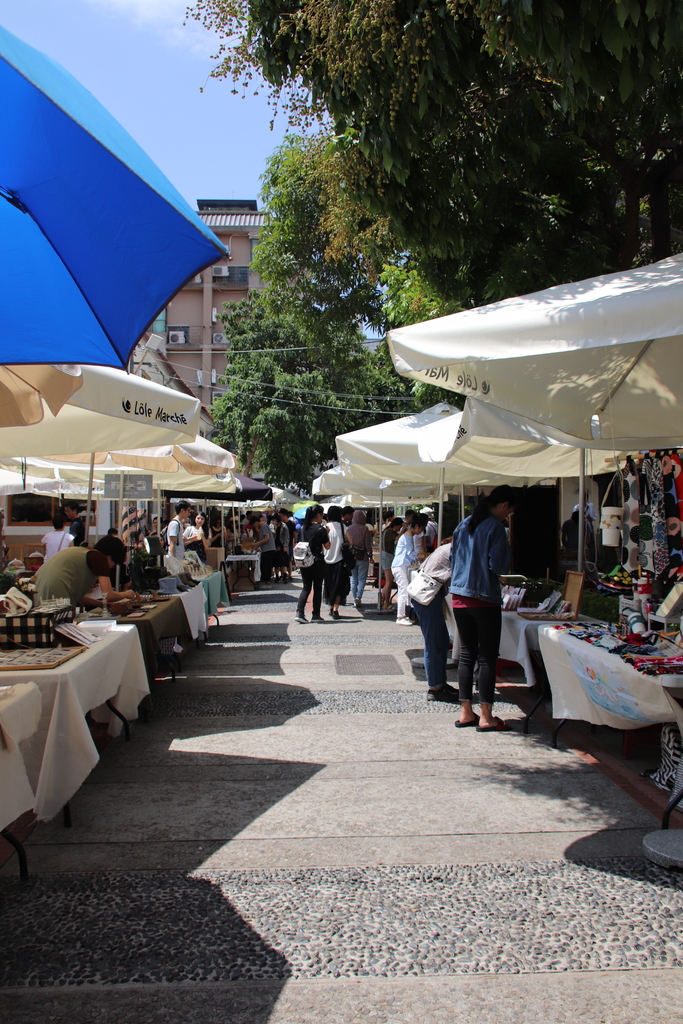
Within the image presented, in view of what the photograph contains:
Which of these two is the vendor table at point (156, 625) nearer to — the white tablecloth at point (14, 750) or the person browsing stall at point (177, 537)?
the white tablecloth at point (14, 750)

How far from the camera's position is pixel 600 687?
498 cm

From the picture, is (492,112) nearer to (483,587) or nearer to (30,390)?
(483,587)

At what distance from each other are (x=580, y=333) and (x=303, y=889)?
296 cm

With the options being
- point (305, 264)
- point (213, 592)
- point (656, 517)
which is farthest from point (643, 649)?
point (305, 264)

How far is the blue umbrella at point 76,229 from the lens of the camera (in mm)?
2676

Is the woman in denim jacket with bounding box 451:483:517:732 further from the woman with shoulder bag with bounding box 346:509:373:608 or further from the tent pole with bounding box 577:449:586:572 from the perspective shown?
the woman with shoulder bag with bounding box 346:509:373:608

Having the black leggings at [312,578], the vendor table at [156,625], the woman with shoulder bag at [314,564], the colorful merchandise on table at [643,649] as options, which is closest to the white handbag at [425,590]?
the colorful merchandise on table at [643,649]

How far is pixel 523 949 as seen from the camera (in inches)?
127

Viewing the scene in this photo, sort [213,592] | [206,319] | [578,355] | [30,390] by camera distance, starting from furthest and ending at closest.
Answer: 1. [206,319]
2. [213,592]
3. [578,355]
4. [30,390]

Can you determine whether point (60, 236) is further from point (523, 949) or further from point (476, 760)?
point (476, 760)

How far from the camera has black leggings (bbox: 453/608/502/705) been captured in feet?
20.8

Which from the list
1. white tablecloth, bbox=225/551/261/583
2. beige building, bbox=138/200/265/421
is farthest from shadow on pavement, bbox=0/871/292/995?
beige building, bbox=138/200/265/421

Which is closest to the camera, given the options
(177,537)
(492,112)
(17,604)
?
(17,604)

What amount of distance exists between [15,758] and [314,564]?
973 cm
